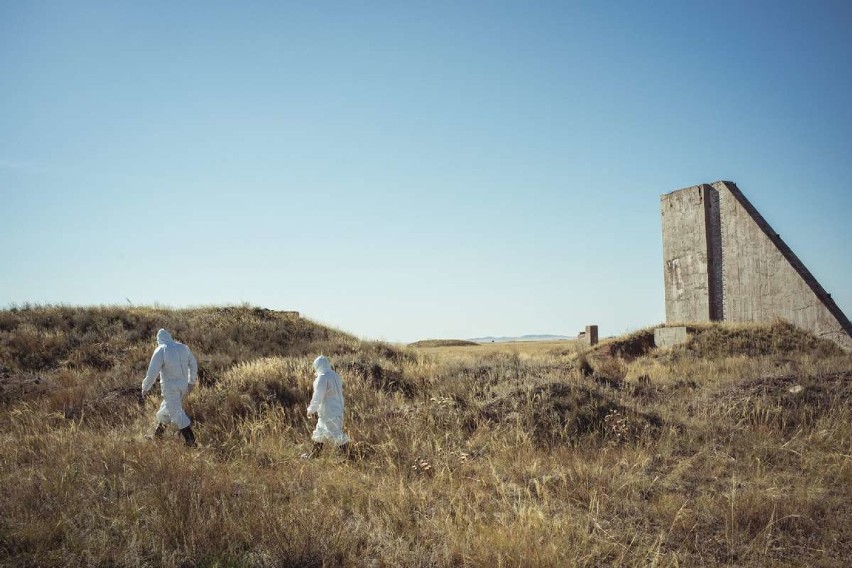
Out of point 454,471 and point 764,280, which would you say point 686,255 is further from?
point 454,471

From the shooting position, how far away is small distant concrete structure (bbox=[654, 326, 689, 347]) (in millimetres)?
17484

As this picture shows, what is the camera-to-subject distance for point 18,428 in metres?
9.77

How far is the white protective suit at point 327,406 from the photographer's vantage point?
8.16 metres

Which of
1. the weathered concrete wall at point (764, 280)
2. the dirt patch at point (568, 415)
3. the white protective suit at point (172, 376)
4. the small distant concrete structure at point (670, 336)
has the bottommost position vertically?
the dirt patch at point (568, 415)

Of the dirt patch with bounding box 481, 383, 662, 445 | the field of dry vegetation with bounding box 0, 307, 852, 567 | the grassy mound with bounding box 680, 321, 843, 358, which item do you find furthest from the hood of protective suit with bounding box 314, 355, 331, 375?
the grassy mound with bounding box 680, 321, 843, 358

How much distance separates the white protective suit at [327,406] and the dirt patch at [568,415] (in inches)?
101

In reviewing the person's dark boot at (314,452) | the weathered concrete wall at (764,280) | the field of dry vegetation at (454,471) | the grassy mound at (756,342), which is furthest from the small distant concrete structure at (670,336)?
the person's dark boot at (314,452)

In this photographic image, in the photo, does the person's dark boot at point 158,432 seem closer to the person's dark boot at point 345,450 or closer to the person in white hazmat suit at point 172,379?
the person in white hazmat suit at point 172,379

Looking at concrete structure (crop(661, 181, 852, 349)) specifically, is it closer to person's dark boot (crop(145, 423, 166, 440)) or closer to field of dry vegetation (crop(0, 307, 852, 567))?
field of dry vegetation (crop(0, 307, 852, 567))

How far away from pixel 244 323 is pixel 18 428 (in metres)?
13.3

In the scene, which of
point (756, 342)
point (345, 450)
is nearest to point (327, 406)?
point (345, 450)

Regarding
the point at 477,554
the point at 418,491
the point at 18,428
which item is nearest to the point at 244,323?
the point at 18,428

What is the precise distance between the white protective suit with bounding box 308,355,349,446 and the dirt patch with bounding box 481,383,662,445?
2.57m

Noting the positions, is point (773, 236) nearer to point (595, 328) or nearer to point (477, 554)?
point (595, 328)
